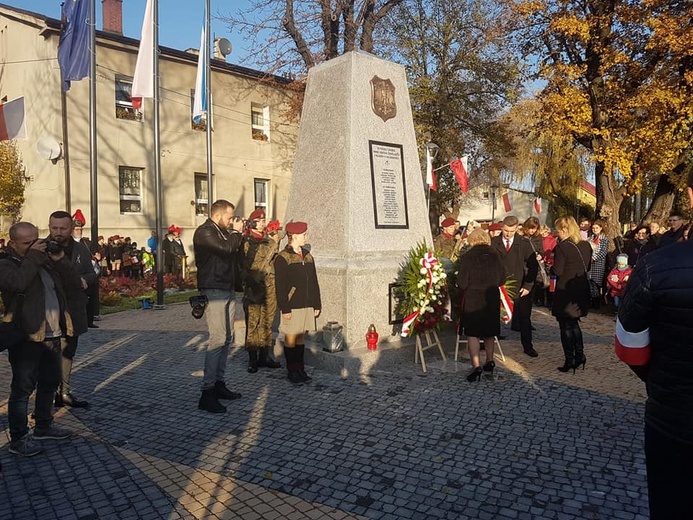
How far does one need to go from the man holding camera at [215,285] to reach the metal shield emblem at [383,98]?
300cm

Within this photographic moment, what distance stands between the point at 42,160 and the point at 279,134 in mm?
10248

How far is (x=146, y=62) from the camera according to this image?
41.4 feet

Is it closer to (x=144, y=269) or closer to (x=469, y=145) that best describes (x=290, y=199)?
(x=144, y=269)

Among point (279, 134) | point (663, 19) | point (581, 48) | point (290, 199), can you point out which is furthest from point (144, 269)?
point (663, 19)

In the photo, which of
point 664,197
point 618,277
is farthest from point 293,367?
point 664,197

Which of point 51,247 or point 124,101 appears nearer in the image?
point 51,247

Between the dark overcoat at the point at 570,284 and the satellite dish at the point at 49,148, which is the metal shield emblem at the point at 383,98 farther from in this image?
the satellite dish at the point at 49,148

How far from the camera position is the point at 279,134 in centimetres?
2541

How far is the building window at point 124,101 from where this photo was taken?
797 inches

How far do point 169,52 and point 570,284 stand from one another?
19974mm

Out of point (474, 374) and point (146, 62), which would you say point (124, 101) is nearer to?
point (146, 62)

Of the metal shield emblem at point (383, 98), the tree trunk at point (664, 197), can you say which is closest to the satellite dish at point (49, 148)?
the metal shield emblem at point (383, 98)

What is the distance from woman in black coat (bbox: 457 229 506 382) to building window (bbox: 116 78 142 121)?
59.1 feet

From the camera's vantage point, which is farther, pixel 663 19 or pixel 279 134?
pixel 279 134
